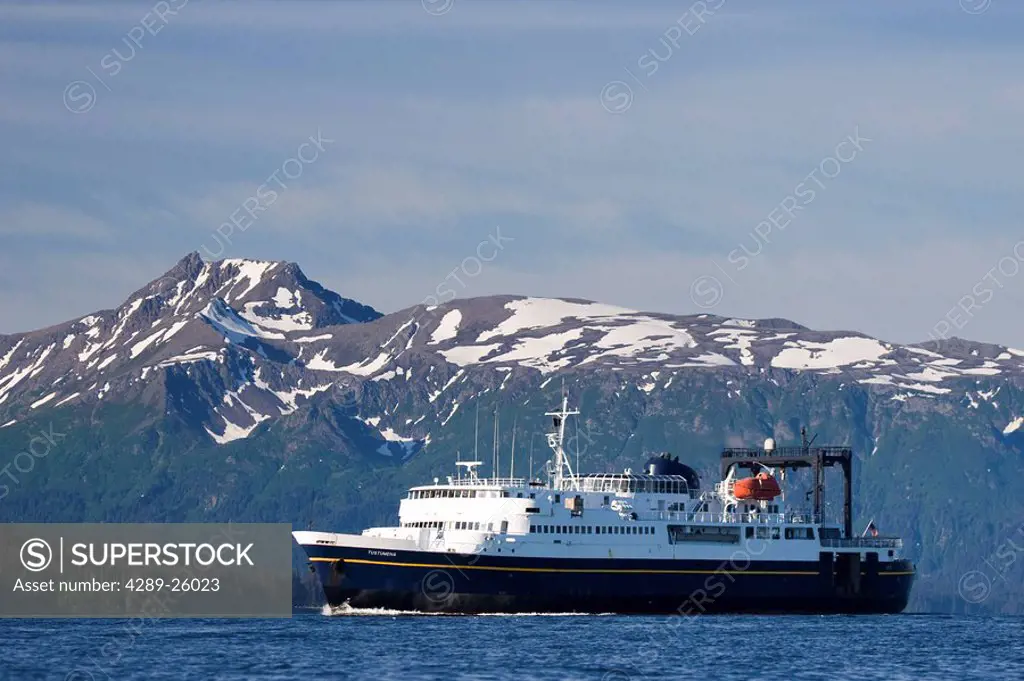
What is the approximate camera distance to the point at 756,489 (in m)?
135

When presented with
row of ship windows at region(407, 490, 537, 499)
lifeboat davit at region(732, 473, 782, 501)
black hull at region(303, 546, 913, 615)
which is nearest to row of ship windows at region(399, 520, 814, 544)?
row of ship windows at region(407, 490, 537, 499)

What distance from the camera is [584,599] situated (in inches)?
4894

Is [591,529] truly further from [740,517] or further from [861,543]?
[861,543]

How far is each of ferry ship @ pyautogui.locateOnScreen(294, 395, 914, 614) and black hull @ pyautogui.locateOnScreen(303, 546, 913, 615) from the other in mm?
70

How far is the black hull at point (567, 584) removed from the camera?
12044cm

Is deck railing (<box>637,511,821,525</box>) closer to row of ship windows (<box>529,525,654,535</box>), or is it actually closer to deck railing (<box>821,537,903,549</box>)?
row of ship windows (<box>529,525,654,535</box>)

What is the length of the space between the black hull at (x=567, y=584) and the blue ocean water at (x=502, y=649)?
1.90 metres

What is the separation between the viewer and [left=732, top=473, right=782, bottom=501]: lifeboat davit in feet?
443

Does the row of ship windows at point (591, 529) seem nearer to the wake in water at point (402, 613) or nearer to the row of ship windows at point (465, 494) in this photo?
the row of ship windows at point (465, 494)

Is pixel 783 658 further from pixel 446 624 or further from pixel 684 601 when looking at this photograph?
pixel 684 601

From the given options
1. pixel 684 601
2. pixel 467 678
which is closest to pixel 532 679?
pixel 467 678

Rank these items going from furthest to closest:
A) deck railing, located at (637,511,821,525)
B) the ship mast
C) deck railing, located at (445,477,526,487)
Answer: deck railing, located at (637,511,821,525)
the ship mast
deck railing, located at (445,477,526,487)

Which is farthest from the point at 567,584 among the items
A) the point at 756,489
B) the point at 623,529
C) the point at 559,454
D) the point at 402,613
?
the point at 756,489

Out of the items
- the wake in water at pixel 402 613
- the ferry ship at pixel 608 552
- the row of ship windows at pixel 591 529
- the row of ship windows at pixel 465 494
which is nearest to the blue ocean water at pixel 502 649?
the wake in water at pixel 402 613
